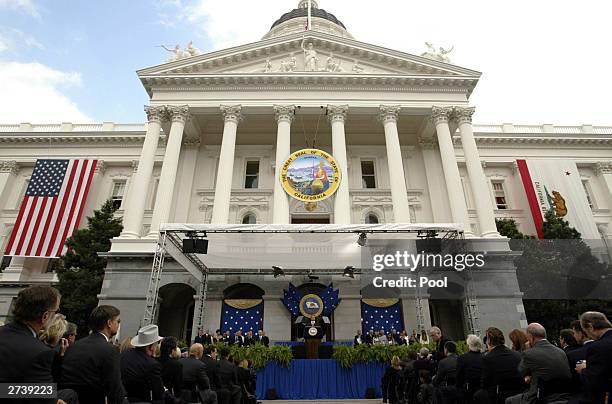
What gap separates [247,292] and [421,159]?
48.3ft

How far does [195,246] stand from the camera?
48.4ft

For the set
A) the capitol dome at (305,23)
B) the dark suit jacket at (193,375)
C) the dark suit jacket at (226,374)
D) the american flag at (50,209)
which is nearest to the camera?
the dark suit jacket at (193,375)

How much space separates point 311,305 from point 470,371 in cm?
1326

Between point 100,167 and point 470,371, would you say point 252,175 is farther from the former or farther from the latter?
point 470,371

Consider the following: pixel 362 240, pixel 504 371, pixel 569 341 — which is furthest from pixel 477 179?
pixel 504 371

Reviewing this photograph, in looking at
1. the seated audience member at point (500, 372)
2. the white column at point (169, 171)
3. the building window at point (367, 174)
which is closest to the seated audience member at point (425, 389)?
the seated audience member at point (500, 372)

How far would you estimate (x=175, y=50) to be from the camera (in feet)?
83.5

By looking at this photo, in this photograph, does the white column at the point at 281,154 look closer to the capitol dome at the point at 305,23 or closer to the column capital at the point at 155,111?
the column capital at the point at 155,111

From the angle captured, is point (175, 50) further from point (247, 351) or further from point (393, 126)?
point (247, 351)

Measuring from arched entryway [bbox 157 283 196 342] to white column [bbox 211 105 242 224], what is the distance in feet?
15.5

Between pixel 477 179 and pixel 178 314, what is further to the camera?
pixel 178 314

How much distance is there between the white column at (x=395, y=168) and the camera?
67.6ft

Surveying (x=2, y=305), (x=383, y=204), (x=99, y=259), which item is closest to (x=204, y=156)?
(x=99, y=259)

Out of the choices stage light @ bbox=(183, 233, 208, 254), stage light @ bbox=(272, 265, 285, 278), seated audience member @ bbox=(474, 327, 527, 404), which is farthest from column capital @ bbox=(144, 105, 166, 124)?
seated audience member @ bbox=(474, 327, 527, 404)
